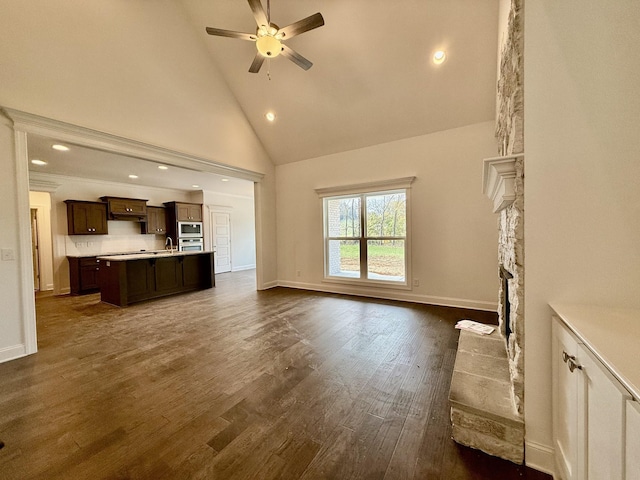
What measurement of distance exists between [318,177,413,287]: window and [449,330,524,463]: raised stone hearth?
9.01 ft

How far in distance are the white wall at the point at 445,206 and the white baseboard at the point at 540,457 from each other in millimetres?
2782

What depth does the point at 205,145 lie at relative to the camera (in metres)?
4.30

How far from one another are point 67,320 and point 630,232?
5.96m

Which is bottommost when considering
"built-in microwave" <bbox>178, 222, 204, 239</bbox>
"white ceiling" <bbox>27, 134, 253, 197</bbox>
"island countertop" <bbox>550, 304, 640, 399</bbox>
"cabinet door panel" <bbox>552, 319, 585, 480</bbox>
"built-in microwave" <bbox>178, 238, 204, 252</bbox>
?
"cabinet door panel" <bbox>552, 319, 585, 480</bbox>

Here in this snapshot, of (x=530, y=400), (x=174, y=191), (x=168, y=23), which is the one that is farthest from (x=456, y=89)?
(x=174, y=191)

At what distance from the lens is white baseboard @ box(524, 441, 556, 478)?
1241 mm

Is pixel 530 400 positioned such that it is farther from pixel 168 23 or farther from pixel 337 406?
pixel 168 23

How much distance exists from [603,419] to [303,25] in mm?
3522

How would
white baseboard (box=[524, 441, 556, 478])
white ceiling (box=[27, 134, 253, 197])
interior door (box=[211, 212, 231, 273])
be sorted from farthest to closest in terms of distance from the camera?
interior door (box=[211, 212, 231, 273]) < white ceiling (box=[27, 134, 253, 197]) < white baseboard (box=[524, 441, 556, 478])

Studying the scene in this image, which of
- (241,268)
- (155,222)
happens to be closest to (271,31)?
(155,222)

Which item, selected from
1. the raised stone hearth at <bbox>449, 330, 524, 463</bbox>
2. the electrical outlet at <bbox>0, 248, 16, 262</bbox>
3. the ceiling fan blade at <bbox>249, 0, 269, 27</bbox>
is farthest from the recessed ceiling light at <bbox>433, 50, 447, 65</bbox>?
the electrical outlet at <bbox>0, 248, 16, 262</bbox>

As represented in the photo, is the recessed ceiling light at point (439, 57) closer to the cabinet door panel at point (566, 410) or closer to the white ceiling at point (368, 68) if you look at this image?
the white ceiling at point (368, 68)

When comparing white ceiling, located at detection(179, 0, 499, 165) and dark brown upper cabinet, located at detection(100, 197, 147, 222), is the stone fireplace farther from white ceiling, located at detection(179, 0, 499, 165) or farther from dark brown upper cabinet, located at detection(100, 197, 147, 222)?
dark brown upper cabinet, located at detection(100, 197, 147, 222)

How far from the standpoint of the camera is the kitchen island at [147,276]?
448 centimetres
